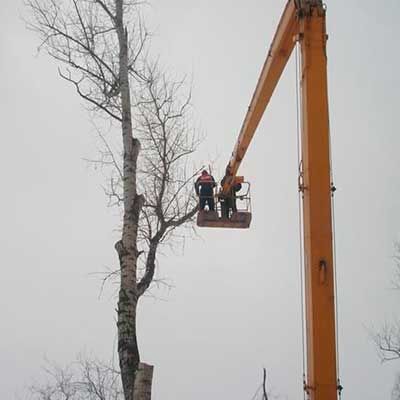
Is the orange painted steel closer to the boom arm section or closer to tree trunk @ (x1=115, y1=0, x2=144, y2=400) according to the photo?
the boom arm section

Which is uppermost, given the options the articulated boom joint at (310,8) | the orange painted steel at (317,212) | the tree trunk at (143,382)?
the articulated boom joint at (310,8)

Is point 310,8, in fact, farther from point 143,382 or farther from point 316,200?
point 143,382

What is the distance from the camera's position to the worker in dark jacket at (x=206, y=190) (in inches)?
460

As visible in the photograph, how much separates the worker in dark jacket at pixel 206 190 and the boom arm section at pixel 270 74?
98 cm

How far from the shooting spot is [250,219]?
38.9ft

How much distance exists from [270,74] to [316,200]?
119 inches

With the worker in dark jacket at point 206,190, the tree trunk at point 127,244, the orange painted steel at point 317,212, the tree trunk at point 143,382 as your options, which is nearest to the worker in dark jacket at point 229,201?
the worker in dark jacket at point 206,190

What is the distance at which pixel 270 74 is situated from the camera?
8.17 metres

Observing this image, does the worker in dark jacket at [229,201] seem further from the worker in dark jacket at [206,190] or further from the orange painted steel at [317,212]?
the orange painted steel at [317,212]

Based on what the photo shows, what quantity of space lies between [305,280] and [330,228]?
56 cm

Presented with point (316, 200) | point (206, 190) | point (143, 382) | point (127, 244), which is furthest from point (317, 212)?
point (206, 190)

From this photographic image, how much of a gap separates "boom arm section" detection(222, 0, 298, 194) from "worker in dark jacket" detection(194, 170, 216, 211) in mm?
979

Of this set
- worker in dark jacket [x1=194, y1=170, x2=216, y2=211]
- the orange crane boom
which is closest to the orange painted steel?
the orange crane boom

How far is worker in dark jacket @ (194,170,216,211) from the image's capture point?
1168cm
